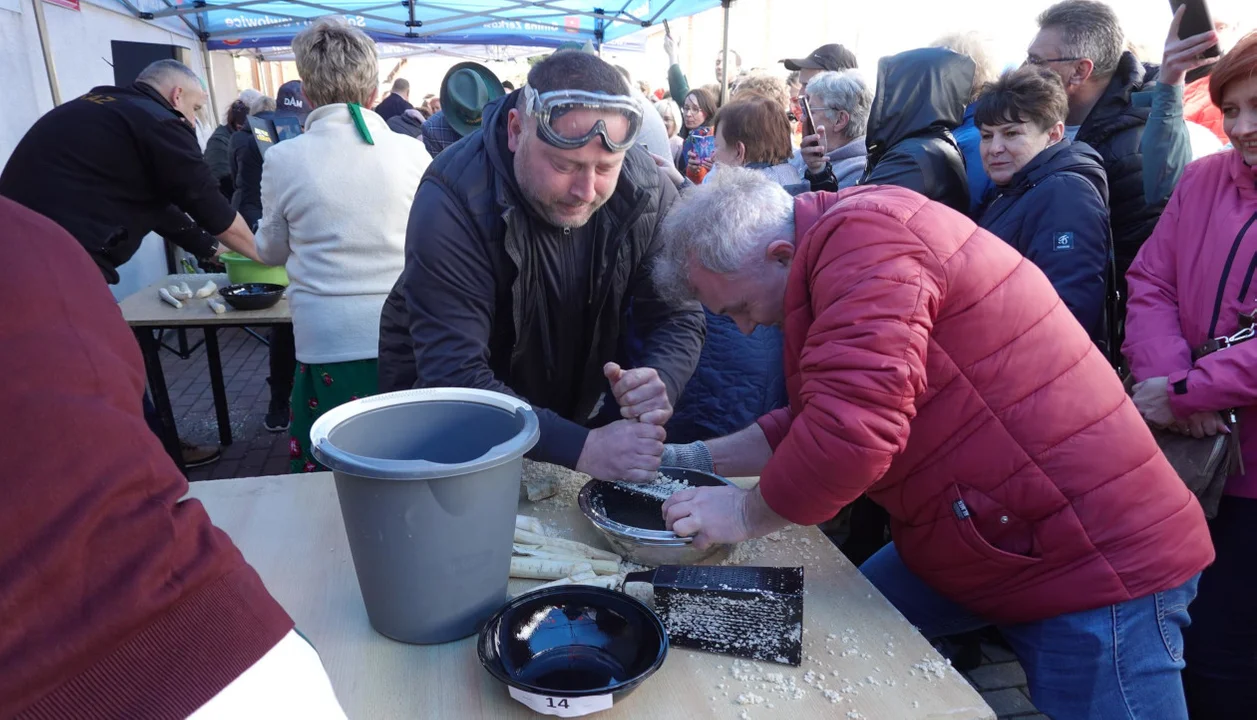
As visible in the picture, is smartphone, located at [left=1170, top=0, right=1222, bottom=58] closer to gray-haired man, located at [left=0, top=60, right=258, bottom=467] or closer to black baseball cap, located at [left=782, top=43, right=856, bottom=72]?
black baseball cap, located at [left=782, top=43, right=856, bottom=72]

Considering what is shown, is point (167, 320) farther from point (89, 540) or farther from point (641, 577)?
point (89, 540)

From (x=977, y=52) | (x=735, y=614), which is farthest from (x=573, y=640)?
(x=977, y=52)

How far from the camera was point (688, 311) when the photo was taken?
2.33 metres

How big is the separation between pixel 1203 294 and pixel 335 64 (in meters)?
3.00

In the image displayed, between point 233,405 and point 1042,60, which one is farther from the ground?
point 1042,60

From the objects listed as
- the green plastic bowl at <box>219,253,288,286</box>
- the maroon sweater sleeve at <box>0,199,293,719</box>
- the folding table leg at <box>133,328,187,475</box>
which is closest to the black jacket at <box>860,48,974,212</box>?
the maroon sweater sleeve at <box>0,199,293,719</box>

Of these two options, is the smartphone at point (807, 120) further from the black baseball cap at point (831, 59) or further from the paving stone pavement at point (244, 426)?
the paving stone pavement at point (244, 426)

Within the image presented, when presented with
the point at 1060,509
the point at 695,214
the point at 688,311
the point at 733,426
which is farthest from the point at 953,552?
the point at 733,426

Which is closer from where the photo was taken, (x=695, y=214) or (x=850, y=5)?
(x=695, y=214)

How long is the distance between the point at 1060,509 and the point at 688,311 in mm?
1143

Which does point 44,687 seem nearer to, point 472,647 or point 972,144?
point 472,647

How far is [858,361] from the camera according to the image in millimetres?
1322

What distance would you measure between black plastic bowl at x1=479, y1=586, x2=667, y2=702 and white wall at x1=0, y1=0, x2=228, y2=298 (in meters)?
5.55

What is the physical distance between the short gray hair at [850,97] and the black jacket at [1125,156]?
1036 mm
